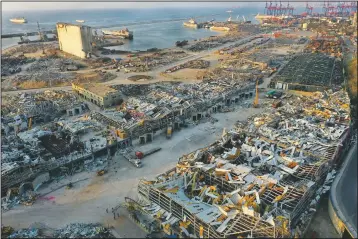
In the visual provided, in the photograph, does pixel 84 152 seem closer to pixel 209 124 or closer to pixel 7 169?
pixel 7 169

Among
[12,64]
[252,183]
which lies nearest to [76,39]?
[12,64]

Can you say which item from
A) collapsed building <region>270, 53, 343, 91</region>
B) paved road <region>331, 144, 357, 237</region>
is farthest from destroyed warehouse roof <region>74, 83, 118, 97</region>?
paved road <region>331, 144, 357, 237</region>

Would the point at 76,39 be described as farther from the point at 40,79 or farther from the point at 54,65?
the point at 40,79

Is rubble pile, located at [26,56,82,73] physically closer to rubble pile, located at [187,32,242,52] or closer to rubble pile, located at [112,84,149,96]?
rubble pile, located at [112,84,149,96]

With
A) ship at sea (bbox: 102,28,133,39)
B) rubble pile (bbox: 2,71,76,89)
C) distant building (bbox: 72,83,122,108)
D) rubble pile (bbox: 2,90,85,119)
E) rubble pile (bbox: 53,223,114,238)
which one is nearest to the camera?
rubble pile (bbox: 53,223,114,238)

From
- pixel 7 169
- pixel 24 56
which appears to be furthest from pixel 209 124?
pixel 24 56
